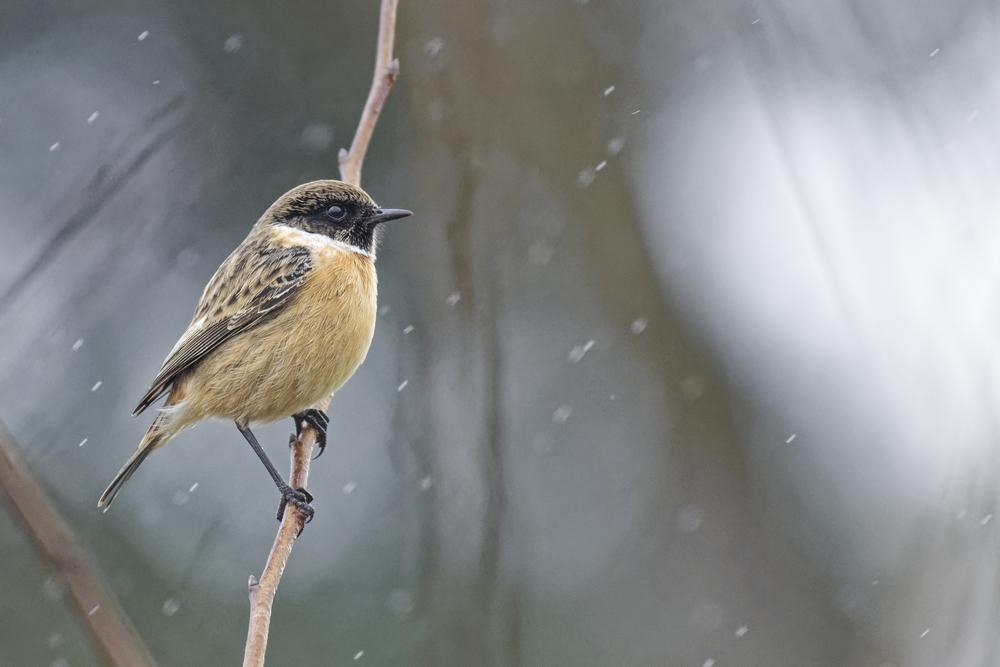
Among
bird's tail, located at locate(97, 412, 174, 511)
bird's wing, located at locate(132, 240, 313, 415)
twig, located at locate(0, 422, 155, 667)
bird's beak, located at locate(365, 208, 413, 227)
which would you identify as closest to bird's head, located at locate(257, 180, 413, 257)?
bird's beak, located at locate(365, 208, 413, 227)

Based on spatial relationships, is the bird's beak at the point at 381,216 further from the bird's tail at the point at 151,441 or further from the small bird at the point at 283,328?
the bird's tail at the point at 151,441

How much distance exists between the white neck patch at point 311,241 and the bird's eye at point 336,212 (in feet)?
0.32

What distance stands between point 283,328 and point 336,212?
0.62 metres

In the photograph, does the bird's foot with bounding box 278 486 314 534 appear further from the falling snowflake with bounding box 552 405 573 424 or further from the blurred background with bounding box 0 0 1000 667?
the falling snowflake with bounding box 552 405 573 424

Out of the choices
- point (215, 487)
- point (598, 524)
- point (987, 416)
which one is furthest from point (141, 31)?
point (987, 416)

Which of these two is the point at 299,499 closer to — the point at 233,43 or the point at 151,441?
the point at 151,441

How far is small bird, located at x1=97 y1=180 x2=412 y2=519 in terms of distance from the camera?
182 inches

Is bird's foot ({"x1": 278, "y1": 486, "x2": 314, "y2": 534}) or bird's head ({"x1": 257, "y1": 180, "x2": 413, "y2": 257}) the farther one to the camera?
bird's head ({"x1": 257, "y1": 180, "x2": 413, "y2": 257})

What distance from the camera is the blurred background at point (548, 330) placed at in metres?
3.45

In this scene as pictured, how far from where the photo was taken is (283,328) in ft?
15.8

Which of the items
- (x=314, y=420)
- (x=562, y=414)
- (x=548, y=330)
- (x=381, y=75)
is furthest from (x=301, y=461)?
(x=548, y=330)

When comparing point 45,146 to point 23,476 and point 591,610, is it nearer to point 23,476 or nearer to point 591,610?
point 591,610

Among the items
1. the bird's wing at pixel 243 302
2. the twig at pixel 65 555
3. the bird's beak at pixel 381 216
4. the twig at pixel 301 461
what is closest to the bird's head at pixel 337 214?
the bird's beak at pixel 381 216

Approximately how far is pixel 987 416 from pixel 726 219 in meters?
5.59
